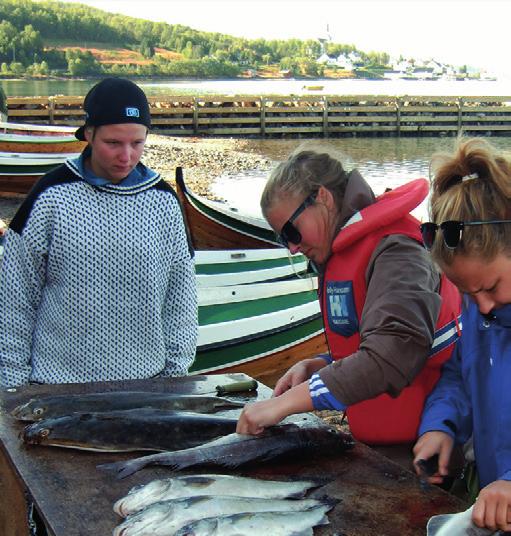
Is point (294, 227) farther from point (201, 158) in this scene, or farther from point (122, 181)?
point (201, 158)

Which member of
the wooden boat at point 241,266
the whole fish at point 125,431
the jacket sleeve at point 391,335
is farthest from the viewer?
the wooden boat at point 241,266

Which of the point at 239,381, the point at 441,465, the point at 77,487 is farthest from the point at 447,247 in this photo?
the point at 239,381

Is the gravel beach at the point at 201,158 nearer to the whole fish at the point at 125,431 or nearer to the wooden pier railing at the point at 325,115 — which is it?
the wooden pier railing at the point at 325,115

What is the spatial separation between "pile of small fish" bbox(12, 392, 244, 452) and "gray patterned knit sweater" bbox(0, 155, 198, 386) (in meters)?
0.60

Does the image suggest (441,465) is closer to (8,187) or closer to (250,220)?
(250,220)

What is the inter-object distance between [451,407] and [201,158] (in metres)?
30.3

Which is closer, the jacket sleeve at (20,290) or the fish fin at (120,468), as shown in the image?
the fish fin at (120,468)

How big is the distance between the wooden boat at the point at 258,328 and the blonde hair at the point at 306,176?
401cm

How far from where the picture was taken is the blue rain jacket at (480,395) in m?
2.58

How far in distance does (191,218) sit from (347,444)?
8557mm

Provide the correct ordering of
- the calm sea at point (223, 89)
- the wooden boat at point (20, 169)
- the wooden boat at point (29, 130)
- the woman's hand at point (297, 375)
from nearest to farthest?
the woman's hand at point (297, 375) → the wooden boat at point (20, 169) → the wooden boat at point (29, 130) → the calm sea at point (223, 89)

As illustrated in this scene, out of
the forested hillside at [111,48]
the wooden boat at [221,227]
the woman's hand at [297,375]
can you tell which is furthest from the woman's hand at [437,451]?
the forested hillside at [111,48]

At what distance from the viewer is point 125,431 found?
10.1 feet

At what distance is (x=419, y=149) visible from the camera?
39281mm
